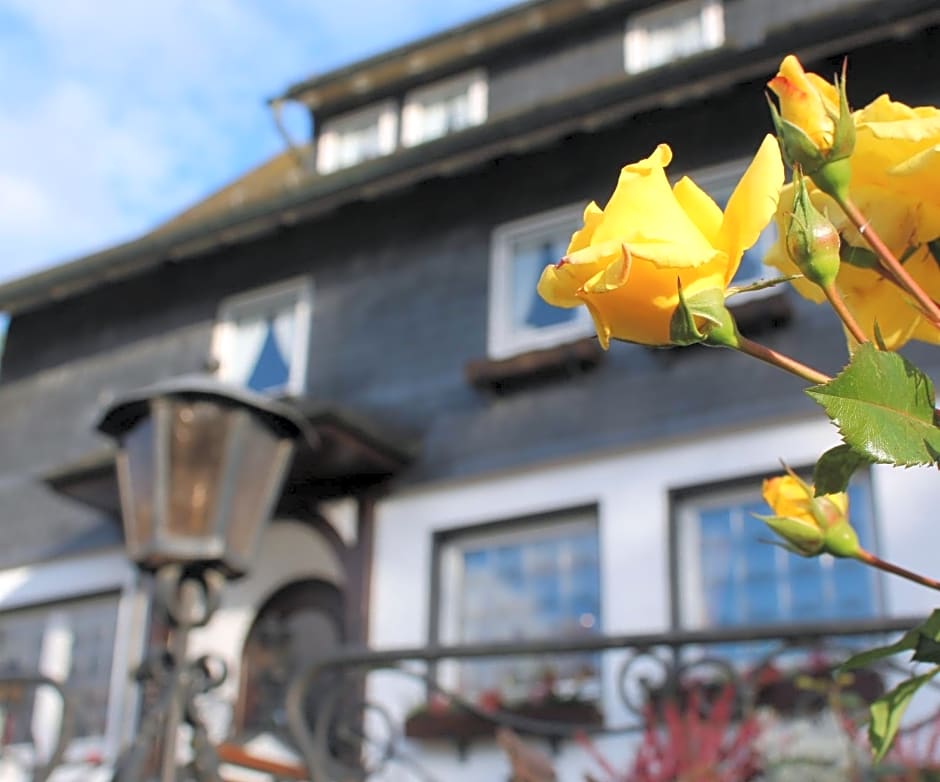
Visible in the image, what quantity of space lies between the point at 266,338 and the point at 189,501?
5.24 metres

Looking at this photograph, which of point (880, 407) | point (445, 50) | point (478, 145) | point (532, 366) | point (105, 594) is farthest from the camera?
point (445, 50)

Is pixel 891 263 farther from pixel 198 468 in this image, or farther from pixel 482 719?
pixel 482 719

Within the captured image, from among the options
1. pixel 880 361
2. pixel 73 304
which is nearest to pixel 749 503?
pixel 73 304

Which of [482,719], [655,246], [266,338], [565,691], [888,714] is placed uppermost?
[266,338]

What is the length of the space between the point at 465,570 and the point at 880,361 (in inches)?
294

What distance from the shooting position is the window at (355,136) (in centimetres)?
1137

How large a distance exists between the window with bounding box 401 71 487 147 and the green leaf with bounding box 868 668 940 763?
9983 millimetres

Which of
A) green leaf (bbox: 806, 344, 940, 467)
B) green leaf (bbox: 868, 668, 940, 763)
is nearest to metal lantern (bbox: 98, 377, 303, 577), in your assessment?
green leaf (bbox: 868, 668, 940, 763)

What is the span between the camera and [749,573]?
735 centimetres

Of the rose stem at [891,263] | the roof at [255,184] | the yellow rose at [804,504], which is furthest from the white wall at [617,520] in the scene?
the rose stem at [891,263]

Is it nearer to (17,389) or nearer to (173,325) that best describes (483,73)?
(173,325)

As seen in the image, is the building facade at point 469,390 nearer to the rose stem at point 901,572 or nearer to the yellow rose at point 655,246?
the rose stem at point 901,572

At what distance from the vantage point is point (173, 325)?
10.4 meters

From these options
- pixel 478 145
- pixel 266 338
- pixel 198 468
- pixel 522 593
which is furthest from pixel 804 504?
pixel 266 338
